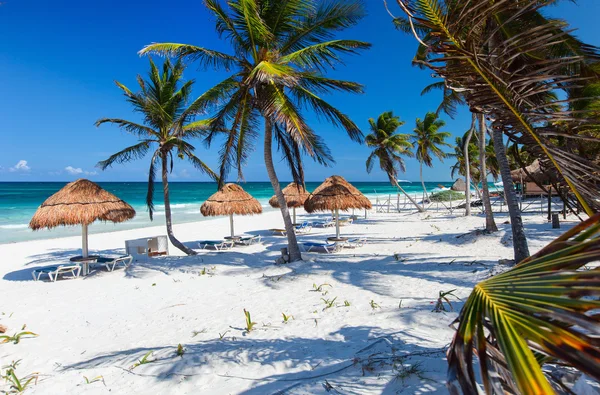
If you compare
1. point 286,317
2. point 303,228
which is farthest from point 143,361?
point 303,228

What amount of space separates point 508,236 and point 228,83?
9070 mm

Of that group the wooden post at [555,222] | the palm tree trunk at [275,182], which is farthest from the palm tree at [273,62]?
the wooden post at [555,222]

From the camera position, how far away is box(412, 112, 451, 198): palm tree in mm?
23809

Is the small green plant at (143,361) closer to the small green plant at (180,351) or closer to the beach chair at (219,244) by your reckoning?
the small green plant at (180,351)

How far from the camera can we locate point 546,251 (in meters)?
1.09

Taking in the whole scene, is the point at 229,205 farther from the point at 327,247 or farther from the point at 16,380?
the point at 16,380

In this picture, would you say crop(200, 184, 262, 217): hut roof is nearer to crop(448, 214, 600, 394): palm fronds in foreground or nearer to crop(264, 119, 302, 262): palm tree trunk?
crop(264, 119, 302, 262): palm tree trunk

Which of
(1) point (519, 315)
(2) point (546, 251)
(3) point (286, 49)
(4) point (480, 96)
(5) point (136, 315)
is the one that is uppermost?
(3) point (286, 49)

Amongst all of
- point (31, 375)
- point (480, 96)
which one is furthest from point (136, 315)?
point (480, 96)

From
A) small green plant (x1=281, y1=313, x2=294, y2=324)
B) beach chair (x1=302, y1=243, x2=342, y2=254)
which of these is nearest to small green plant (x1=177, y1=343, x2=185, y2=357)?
small green plant (x1=281, y1=313, x2=294, y2=324)

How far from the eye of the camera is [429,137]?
2408 centimetres

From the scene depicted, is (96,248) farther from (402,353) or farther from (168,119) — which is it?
(402,353)

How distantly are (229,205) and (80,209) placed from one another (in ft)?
18.1

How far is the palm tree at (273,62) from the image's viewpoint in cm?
712
